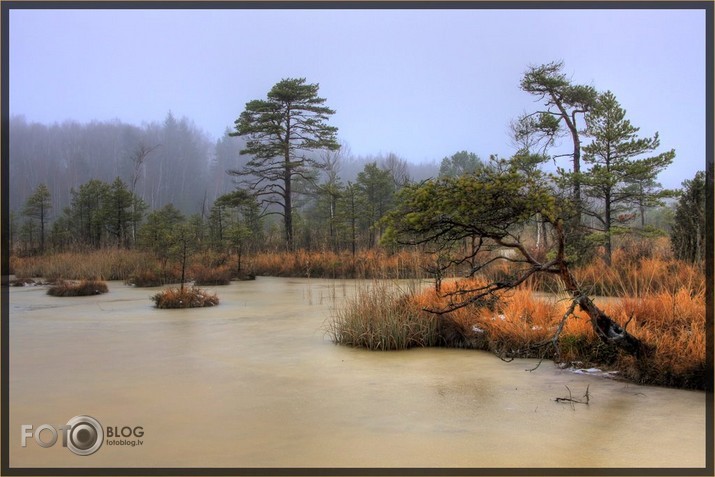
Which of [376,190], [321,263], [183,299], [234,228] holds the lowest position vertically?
[183,299]

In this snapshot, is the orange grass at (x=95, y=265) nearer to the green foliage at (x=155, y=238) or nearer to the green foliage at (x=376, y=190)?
the green foliage at (x=155, y=238)

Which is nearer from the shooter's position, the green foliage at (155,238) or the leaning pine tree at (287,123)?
the green foliage at (155,238)

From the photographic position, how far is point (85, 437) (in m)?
2.97

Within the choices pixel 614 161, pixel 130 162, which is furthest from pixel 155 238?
pixel 130 162

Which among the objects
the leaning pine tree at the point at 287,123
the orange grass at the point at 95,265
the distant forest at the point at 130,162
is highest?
the distant forest at the point at 130,162

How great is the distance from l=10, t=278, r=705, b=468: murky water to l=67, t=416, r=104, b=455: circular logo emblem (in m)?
0.09

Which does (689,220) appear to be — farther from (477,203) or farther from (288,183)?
(288,183)

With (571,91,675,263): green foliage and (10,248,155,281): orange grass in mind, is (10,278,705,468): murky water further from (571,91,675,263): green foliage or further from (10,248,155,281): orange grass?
(10,248,155,281): orange grass

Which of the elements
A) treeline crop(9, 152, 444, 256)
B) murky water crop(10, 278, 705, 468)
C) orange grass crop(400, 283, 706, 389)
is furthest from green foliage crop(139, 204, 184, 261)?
orange grass crop(400, 283, 706, 389)

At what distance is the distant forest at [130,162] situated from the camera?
4762 centimetres

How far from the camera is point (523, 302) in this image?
6059 millimetres

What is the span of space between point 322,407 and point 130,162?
52.9 m

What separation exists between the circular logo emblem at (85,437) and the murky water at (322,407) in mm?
92

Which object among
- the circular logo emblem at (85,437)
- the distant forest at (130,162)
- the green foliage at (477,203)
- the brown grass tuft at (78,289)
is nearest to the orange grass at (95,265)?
the brown grass tuft at (78,289)
